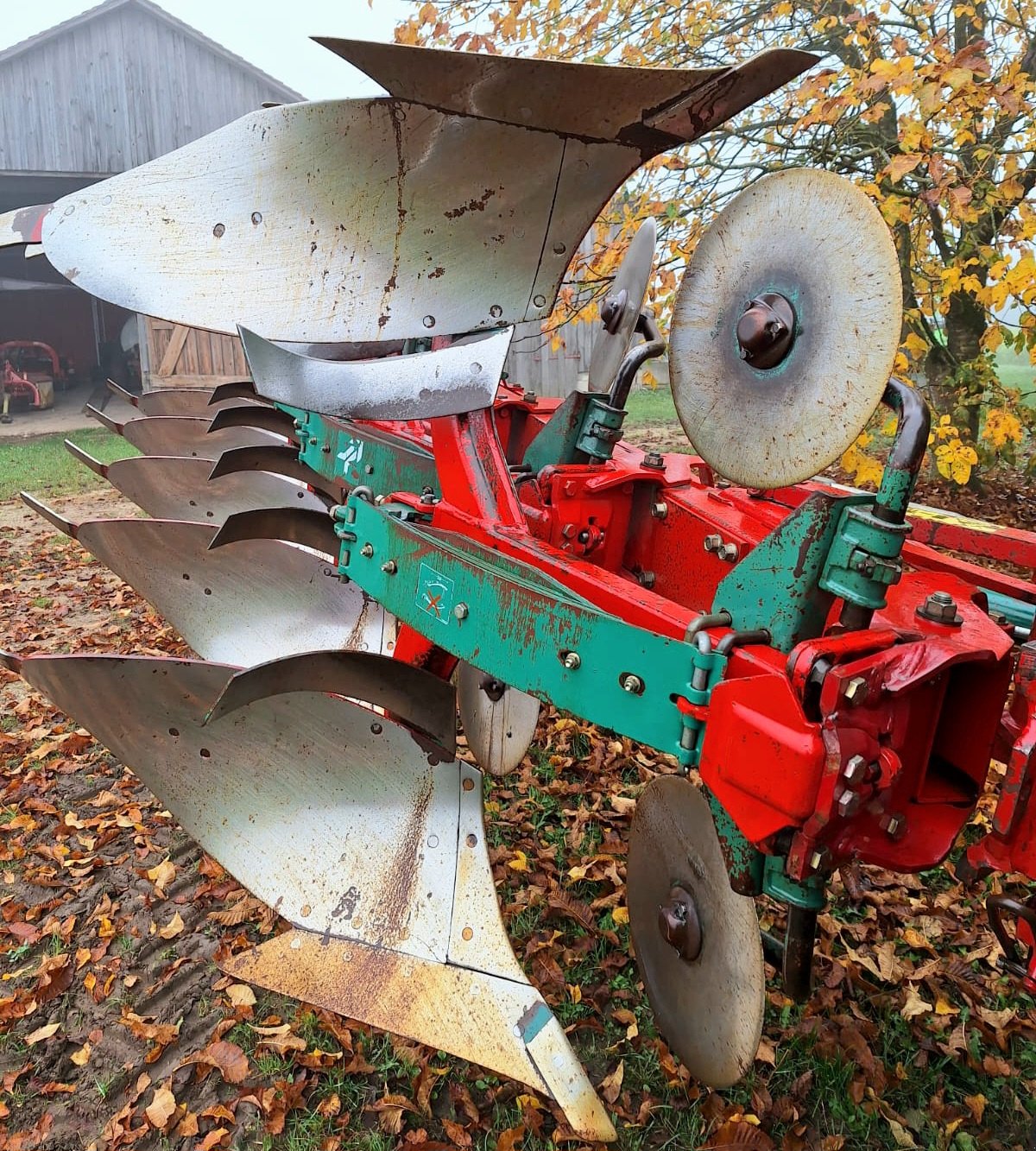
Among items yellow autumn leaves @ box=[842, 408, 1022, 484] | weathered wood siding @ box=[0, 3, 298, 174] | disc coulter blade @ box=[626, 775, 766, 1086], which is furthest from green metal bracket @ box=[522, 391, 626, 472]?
weathered wood siding @ box=[0, 3, 298, 174]

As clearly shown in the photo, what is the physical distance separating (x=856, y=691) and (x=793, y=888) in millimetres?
378

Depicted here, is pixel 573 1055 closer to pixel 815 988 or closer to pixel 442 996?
pixel 442 996

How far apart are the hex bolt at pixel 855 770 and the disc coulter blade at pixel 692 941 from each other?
419mm

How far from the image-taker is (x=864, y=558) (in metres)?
1.36

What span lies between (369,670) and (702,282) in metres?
1.17

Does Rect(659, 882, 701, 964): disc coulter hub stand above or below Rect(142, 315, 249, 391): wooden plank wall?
above

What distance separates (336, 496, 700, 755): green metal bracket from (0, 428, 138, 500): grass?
6.51m

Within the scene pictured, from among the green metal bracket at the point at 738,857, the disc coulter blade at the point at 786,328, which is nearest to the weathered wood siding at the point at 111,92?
the disc coulter blade at the point at 786,328

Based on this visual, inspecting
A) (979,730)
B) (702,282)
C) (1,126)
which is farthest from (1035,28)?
(1,126)

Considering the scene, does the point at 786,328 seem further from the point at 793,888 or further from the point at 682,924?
the point at 682,924

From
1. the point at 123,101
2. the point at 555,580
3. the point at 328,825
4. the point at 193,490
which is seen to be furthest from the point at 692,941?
the point at 123,101

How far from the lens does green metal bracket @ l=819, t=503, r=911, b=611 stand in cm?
134

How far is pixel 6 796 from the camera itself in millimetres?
3062

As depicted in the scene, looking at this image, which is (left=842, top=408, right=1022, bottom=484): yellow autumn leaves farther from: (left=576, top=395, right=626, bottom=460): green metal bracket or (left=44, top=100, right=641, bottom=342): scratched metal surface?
(left=44, top=100, right=641, bottom=342): scratched metal surface
